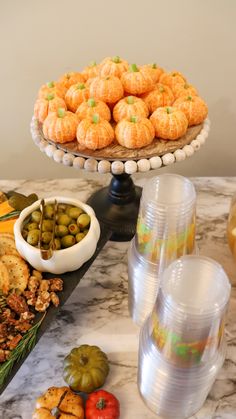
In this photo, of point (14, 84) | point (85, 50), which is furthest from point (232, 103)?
point (14, 84)

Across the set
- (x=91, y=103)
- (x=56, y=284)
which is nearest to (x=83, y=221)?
(x=56, y=284)

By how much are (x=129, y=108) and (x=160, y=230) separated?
Result: 0.30 meters

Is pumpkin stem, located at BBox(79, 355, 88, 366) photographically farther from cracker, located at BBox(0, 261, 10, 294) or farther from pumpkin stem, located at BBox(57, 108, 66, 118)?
pumpkin stem, located at BBox(57, 108, 66, 118)

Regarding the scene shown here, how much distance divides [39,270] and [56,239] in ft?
0.23

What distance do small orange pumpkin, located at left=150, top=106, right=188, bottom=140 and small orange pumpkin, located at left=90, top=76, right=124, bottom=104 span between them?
95 millimetres

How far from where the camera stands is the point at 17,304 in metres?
0.79

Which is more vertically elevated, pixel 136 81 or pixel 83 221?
pixel 136 81

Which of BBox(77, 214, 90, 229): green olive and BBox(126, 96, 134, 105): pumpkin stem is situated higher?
BBox(126, 96, 134, 105): pumpkin stem

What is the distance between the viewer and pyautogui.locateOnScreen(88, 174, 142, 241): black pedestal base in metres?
1.03

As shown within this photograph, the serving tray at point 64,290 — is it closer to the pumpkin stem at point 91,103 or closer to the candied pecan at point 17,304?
the candied pecan at point 17,304

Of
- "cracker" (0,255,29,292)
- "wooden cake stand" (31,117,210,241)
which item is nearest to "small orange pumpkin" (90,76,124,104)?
"wooden cake stand" (31,117,210,241)

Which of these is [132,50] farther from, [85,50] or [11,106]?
[11,106]

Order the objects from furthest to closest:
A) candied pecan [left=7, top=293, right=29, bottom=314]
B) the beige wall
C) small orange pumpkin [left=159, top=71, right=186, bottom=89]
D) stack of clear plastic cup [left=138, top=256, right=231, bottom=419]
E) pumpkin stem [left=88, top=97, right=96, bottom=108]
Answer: the beige wall
small orange pumpkin [left=159, top=71, right=186, bottom=89]
pumpkin stem [left=88, top=97, right=96, bottom=108]
candied pecan [left=7, top=293, right=29, bottom=314]
stack of clear plastic cup [left=138, top=256, right=231, bottom=419]

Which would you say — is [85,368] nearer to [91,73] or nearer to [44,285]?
[44,285]
